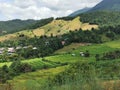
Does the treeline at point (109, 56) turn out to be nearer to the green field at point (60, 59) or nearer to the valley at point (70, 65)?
the valley at point (70, 65)

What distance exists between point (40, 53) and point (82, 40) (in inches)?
740

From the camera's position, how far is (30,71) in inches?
3629

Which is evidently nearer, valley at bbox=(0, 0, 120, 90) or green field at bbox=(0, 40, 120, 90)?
valley at bbox=(0, 0, 120, 90)

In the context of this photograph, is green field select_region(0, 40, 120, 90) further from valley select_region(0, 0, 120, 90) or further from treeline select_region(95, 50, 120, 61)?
treeline select_region(95, 50, 120, 61)

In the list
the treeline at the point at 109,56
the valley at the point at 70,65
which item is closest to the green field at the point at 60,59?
the valley at the point at 70,65

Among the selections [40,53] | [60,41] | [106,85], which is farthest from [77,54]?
A: [106,85]

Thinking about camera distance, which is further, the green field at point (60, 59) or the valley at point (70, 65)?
the green field at point (60, 59)

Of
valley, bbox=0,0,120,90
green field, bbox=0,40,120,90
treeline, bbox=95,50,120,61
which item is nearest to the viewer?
valley, bbox=0,0,120,90

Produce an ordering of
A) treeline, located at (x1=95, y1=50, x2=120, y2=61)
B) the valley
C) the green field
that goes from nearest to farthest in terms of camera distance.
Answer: the valley → the green field → treeline, located at (x1=95, y1=50, x2=120, y2=61)

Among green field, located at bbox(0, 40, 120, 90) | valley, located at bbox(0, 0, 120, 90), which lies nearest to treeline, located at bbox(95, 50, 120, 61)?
valley, located at bbox(0, 0, 120, 90)

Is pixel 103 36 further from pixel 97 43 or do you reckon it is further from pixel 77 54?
pixel 77 54

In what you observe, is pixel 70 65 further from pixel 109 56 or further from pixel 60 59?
pixel 109 56

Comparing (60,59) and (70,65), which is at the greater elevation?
(70,65)

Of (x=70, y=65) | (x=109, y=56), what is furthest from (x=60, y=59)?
(x=70, y=65)
